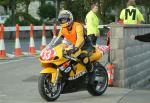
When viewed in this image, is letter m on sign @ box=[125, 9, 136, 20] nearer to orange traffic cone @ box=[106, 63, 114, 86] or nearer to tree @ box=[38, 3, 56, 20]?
orange traffic cone @ box=[106, 63, 114, 86]

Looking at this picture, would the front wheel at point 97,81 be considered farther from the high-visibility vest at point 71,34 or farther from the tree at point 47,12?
the tree at point 47,12

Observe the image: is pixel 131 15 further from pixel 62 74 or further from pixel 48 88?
pixel 48 88

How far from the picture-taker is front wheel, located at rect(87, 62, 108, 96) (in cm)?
1138

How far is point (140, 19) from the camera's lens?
1727cm

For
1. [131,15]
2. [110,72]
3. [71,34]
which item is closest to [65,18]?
[71,34]

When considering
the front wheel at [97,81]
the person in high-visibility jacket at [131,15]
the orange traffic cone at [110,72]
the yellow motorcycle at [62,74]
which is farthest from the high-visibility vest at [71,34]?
the person in high-visibility jacket at [131,15]

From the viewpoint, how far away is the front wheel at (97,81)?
11.4m

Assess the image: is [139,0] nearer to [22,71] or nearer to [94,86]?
[22,71]

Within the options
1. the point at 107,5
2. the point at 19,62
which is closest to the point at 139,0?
the point at 107,5

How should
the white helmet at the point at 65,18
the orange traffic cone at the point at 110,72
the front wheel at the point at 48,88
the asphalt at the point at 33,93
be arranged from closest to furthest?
the front wheel at the point at 48,88 < the white helmet at the point at 65,18 < the asphalt at the point at 33,93 < the orange traffic cone at the point at 110,72

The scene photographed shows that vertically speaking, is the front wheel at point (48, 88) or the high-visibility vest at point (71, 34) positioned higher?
the high-visibility vest at point (71, 34)

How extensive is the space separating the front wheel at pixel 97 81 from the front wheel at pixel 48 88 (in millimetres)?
904

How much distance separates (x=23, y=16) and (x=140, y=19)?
3039 cm

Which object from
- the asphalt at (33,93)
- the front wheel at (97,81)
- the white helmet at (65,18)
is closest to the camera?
the white helmet at (65,18)
